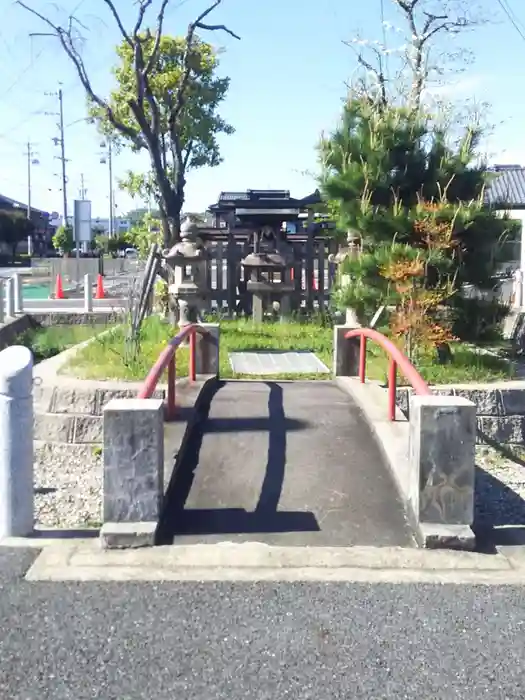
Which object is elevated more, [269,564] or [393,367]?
[393,367]

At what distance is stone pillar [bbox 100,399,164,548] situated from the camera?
15.4ft

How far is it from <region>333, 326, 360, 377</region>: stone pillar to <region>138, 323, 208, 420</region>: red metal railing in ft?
4.54

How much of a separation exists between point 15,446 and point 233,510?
1415 mm

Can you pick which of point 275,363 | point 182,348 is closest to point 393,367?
point 275,363

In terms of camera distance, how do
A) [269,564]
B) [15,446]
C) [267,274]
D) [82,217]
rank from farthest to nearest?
[82,217], [267,274], [15,446], [269,564]

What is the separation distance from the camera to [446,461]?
4727 mm

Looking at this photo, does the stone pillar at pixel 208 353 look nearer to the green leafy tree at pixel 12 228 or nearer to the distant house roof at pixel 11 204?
the green leafy tree at pixel 12 228

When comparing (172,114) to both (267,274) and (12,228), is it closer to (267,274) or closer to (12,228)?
(267,274)

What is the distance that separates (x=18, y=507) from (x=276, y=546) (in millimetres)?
1486

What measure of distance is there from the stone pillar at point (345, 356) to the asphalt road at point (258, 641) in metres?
4.63

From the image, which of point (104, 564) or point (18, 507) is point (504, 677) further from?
point (18, 507)

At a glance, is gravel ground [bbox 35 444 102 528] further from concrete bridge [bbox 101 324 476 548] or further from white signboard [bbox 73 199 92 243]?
white signboard [bbox 73 199 92 243]

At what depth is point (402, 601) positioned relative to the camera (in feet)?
12.9

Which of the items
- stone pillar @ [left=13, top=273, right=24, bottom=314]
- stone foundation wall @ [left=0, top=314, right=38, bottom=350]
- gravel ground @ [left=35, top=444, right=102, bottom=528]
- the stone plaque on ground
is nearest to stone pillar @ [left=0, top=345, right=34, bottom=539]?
gravel ground @ [left=35, top=444, right=102, bottom=528]
